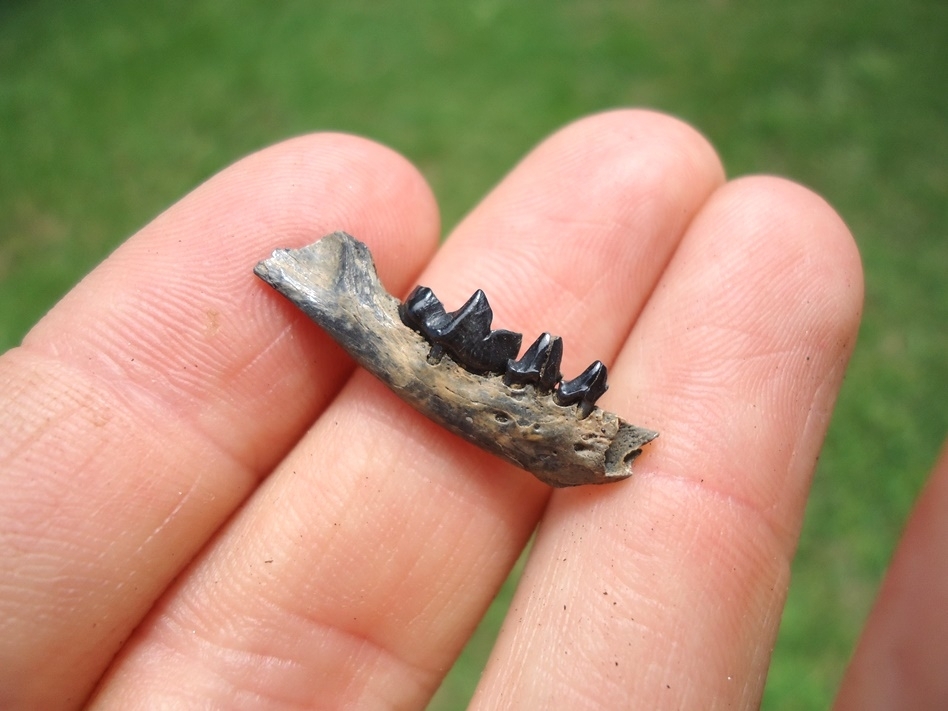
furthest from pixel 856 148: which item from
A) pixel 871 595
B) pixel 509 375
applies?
Answer: pixel 509 375

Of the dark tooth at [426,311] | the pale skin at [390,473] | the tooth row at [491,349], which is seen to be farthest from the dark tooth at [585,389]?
the dark tooth at [426,311]

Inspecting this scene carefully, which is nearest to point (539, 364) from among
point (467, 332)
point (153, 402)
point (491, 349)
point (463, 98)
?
point (491, 349)

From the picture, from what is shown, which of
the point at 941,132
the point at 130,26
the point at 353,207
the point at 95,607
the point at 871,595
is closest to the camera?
the point at 95,607

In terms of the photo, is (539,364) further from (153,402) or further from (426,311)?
(153,402)

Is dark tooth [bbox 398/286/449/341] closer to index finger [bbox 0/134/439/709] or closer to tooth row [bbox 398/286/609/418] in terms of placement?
tooth row [bbox 398/286/609/418]

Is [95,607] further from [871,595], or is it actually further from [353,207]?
[871,595]

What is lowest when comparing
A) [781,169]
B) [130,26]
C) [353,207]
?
[353,207]

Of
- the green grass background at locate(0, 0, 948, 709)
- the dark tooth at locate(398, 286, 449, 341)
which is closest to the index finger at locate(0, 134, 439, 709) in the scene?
the dark tooth at locate(398, 286, 449, 341)
